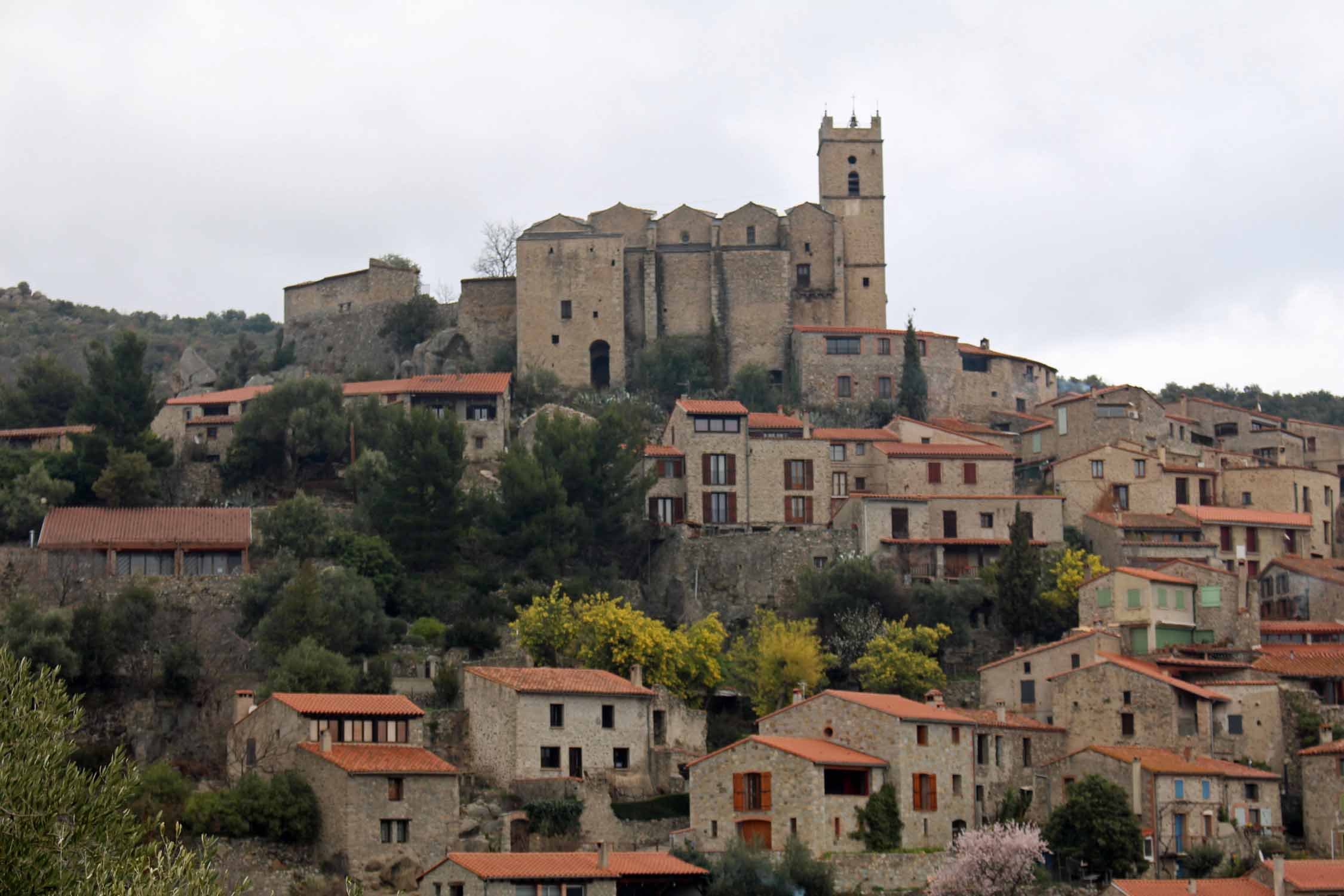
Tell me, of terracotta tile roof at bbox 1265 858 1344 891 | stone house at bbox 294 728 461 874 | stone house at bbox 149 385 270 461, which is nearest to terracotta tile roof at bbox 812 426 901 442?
stone house at bbox 149 385 270 461

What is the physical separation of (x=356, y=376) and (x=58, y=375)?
12580 millimetres

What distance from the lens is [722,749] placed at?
183 feet

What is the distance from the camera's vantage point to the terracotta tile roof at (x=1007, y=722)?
194 ft

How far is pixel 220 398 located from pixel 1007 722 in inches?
1496

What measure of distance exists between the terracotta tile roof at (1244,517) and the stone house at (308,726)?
110 feet

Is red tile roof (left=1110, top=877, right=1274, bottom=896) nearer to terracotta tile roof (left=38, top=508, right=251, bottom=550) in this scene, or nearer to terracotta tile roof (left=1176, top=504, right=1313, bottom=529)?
terracotta tile roof (left=1176, top=504, right=1313, bottom=529)

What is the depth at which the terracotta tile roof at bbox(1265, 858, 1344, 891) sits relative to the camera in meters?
51.2

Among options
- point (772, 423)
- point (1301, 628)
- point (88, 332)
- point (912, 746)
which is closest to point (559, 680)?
point (912, 746)

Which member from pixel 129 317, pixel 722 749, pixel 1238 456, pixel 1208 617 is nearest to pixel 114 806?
pixel 722 749

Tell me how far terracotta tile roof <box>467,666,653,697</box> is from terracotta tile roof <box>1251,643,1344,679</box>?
1921 cm

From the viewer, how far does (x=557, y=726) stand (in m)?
56.8

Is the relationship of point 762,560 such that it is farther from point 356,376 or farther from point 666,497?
point 356,376

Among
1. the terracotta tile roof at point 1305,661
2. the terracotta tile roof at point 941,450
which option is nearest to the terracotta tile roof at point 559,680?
the terracotta tile roof at point 1305,661

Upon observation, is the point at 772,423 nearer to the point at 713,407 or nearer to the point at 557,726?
the point at 713,407
